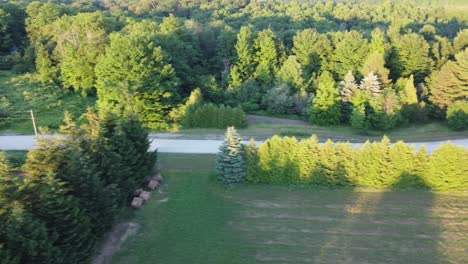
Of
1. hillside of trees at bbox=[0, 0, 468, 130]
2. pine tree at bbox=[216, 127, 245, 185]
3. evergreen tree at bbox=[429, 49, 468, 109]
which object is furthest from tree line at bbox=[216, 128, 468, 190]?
evergreen tree at bbox=[429, 49, 468, 109]

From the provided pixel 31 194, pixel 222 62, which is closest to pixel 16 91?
pixel 222 62

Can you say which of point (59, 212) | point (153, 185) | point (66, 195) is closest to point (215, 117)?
point (153, 185)

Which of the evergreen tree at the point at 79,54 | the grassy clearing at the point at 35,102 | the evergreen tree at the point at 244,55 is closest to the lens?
the grassy clearing at the point at 35,102

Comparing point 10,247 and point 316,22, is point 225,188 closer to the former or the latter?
point 10,247

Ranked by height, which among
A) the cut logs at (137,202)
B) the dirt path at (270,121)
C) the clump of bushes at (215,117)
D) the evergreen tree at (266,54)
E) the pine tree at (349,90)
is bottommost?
the cut logs at (137,202)

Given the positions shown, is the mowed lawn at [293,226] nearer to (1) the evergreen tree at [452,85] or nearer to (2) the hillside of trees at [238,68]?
(2) the hillside of trees at [238,68]

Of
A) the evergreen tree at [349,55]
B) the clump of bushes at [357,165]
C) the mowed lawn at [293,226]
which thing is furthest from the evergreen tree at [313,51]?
the mowed lawn at [293,226]
